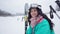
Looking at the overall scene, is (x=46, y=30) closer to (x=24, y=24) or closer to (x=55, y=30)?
(x=55, y=30)

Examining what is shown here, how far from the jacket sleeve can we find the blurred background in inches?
3.1

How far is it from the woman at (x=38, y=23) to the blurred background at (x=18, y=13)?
0.05 m

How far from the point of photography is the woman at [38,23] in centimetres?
160

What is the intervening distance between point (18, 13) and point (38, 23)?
0.25 metres

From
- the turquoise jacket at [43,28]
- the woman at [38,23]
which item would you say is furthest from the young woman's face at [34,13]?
the turquoise jacket at [43,28]

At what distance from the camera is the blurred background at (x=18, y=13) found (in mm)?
1623

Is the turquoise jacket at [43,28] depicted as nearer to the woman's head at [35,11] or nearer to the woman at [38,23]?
the woman at [38,23]

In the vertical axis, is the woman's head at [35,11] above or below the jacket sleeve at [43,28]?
above

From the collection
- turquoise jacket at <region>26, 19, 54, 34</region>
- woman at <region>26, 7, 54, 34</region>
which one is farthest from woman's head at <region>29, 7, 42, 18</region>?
turquoise jacket at <region>26, 19, 54, 34</region>

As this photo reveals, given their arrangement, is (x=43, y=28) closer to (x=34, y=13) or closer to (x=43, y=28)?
(x=43, y=28)

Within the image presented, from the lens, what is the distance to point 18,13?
169cm

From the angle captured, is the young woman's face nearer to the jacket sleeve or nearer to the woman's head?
the woman's head

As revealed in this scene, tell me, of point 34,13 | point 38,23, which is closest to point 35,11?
point 34,13

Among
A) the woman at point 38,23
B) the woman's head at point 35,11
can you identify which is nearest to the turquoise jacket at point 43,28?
the woman at point 38,23
